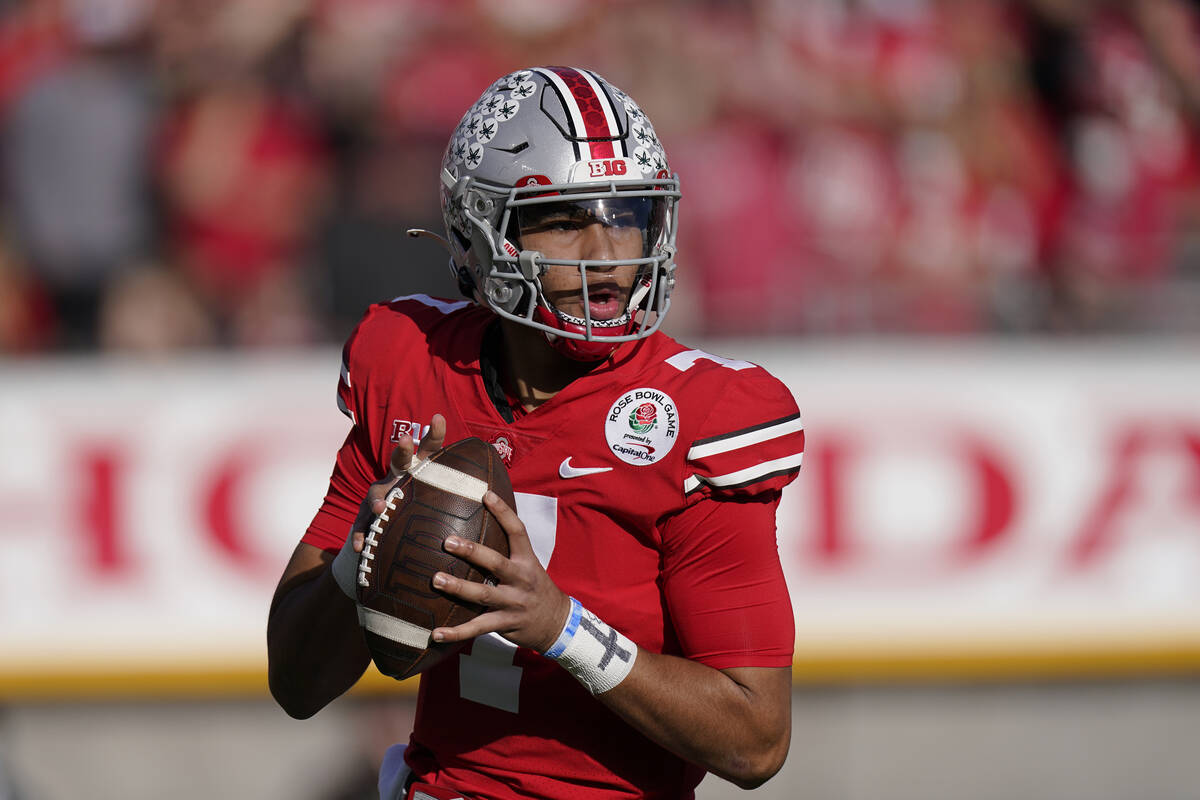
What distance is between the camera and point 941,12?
666 centimetres

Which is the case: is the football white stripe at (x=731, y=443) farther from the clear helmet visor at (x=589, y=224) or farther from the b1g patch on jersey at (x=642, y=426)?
the clear helmet visor at (x=589, y=224)

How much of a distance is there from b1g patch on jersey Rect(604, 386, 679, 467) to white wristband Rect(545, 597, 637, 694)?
0.27m

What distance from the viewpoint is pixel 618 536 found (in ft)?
7.71

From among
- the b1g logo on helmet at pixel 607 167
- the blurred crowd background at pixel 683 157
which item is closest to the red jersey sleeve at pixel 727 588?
the b1g logo on helmet at pixel 607 167

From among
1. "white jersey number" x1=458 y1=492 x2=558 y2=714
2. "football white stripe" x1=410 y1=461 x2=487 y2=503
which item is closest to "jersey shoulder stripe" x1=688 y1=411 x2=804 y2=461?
"white jersey number" x1=458 y1=492 x2=558 y2=714

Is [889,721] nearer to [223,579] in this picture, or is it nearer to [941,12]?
[223,579]

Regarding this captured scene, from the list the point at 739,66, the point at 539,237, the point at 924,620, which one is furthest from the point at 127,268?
the point at 539,237

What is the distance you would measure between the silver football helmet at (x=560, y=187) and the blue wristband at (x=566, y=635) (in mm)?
475

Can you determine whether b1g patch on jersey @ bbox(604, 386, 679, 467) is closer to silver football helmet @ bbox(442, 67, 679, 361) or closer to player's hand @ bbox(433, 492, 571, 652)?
silver football helmet @ bbox(442, 67, 679, 361)

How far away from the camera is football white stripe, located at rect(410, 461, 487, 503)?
2180mm

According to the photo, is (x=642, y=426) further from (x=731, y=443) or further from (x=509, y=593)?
(x=509, y=593)

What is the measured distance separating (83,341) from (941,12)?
4080 millimetres

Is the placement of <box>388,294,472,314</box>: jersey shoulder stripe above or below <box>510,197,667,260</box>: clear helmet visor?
below

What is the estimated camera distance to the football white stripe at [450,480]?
218 cm
